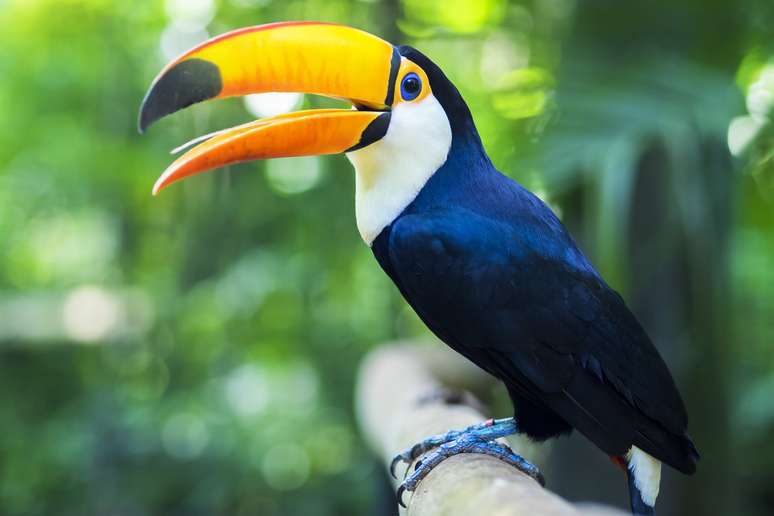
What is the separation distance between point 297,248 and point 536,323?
3390mm

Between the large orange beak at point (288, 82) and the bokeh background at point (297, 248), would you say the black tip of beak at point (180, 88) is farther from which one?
the bokeh background at point (297, 248)

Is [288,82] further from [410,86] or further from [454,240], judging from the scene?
[454,240]

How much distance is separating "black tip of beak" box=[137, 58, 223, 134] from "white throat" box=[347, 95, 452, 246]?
1.14 feet

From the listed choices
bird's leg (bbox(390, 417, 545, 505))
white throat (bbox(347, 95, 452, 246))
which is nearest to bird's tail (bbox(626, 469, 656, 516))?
bird's leg (bbox(390, 417, 545, 505))

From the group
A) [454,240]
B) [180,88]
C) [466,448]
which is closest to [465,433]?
[466,448]

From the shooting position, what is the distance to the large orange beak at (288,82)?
209 centimetres

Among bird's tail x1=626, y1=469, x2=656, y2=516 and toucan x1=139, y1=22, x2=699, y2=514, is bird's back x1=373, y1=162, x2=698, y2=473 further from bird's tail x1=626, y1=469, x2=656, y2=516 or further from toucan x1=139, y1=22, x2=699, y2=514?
bird's tail x1=626, y1=469, x2=656, y2=516

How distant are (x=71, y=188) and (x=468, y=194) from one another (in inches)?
168

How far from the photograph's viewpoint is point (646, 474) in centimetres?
221

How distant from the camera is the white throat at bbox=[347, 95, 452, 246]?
2.19 metres

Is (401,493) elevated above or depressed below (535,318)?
below

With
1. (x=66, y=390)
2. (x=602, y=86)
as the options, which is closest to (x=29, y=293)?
(x=66, y=390)

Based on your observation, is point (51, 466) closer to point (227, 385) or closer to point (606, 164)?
point (227, 385)

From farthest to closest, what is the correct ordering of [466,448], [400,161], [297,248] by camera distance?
[297,248] < [400,161] < [466,448]
